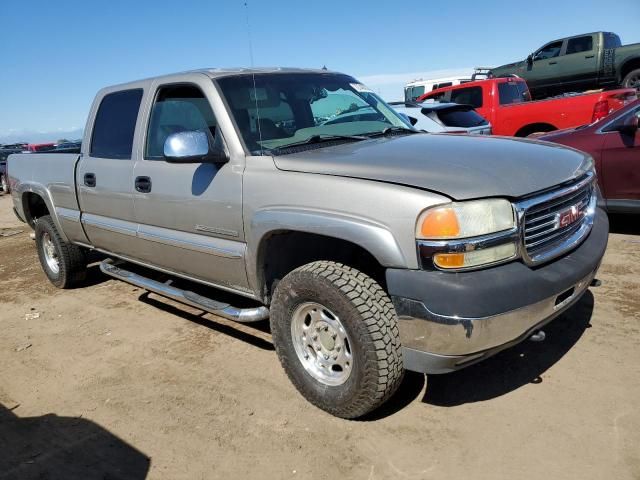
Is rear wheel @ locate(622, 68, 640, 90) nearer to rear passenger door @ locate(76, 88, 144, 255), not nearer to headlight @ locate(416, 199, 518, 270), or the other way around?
rear passenger door @ locate(76, 88, 144, 255)

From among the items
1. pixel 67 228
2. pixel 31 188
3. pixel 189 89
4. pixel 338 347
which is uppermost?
pixel 189 89

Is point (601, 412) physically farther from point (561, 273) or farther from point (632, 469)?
point (561, 273)

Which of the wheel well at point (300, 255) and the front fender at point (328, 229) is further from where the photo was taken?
the wheel well at point (300, 255)

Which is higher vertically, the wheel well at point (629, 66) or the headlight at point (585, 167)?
the wheel well at point (629, 66)

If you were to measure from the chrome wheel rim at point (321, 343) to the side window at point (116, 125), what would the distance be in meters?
2.02

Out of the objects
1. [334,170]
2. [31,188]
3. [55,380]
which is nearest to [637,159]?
[334,170]

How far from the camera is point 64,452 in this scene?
9.22ft

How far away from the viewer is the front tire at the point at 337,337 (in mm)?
2553

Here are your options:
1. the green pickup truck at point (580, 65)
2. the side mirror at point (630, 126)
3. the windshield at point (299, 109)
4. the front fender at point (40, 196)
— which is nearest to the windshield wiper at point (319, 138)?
the windshield at point (299, 109)

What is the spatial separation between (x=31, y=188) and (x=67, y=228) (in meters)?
0.77

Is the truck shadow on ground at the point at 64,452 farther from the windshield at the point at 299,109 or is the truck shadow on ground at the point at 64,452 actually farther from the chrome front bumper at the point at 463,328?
the windshield at the point at 299,109

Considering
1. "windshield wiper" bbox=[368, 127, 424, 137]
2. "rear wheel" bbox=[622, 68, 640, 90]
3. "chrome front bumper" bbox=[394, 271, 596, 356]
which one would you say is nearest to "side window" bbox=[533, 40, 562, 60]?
"rear wheel" bbox=[622, 68, 640, 90]

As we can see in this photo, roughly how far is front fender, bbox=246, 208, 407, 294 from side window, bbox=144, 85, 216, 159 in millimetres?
835

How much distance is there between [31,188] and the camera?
17.8 ft
